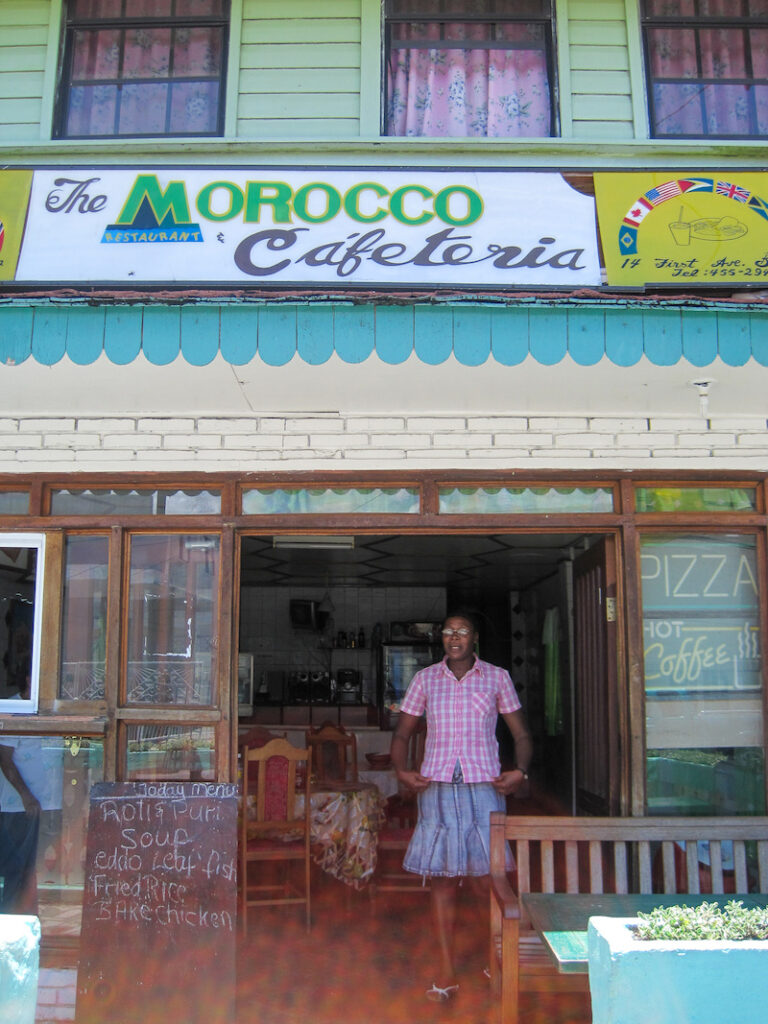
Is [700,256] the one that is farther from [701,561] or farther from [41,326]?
[41,326]

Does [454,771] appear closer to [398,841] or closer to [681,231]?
[398,841]

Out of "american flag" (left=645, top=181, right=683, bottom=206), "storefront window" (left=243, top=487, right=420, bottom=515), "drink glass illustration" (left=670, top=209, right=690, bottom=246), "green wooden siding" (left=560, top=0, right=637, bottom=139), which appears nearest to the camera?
"drink glass illustration" (left=670, top=209, right=690, bottom=246)

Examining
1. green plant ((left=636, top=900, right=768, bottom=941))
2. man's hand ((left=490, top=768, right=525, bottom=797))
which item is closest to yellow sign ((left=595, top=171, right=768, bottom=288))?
man's hand ((left=490, top=768, right=525, bottom=797))

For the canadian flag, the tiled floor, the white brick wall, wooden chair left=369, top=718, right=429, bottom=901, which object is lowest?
the tiled floor

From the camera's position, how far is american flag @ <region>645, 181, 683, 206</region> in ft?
14.7

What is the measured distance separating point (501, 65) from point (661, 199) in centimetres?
166

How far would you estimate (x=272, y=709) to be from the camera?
11.0m

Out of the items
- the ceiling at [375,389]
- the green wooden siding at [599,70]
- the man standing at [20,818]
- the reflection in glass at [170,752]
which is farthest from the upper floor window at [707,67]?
the man standing at [20,818]

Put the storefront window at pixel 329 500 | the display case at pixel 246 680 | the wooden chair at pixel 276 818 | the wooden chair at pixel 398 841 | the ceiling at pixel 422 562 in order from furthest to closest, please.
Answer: the display case at pixel 246 680
the ceiling at pixel 422 562
the wooden chair at pixel 398 841
the wooden chair at pixel 276 818
the storefront window at pixel 329 500

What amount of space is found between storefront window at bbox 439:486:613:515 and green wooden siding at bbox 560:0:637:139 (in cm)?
203

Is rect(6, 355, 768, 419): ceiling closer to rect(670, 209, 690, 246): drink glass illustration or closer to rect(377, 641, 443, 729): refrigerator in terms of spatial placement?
rect(670, 209, 690, 246): drink glass illustration

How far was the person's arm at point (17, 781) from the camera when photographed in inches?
192

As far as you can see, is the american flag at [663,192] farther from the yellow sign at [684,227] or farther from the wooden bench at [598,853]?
the wooden bench at [598,853]

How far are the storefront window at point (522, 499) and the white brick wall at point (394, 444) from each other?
144 millimetres
